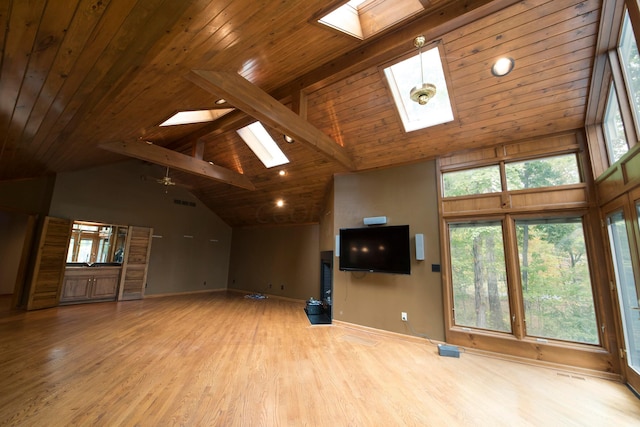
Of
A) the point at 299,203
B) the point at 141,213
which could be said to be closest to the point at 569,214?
the point at 299,203

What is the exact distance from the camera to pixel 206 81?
8.47 feet

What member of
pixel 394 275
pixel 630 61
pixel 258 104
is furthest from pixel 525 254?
pixel 258 104

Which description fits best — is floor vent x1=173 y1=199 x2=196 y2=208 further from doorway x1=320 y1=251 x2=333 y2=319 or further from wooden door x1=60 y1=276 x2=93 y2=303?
doorway x1=320 y1=251 x2=333 y2=319

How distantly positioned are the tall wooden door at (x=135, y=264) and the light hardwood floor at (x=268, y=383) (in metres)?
2.46

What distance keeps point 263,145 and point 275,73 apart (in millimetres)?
2520

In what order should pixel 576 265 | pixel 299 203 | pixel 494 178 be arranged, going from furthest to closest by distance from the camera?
pixel 299 203 < pixel 494 178 < pixel 576 265

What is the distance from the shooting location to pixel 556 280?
11.7 feet

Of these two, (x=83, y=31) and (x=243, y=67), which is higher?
(x=243, y=67)

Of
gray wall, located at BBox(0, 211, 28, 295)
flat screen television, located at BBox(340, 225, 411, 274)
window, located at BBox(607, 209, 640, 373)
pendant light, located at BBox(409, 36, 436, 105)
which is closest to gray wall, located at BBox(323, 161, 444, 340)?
flat screen television, located at BBox(340, 225, 411, 274)

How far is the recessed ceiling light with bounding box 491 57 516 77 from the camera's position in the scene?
119 inches

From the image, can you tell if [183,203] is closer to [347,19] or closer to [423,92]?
[347,19]

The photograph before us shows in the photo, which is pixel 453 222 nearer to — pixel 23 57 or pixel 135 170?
pixel 23 57

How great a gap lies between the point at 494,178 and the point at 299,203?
4.56 metres

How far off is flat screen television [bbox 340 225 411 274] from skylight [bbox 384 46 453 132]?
5.77 feet
